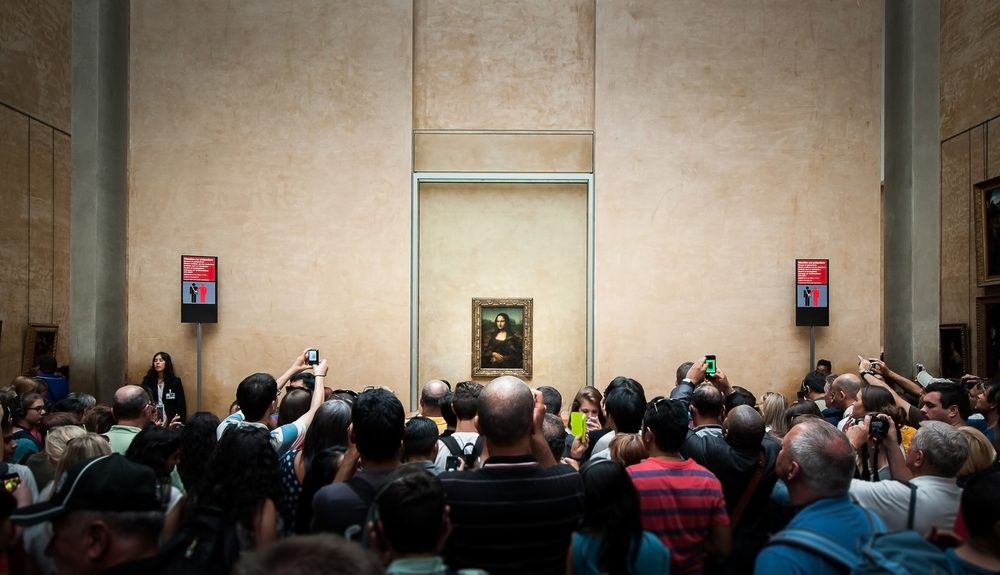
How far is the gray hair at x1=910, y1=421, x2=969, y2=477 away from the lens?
12.2 feet

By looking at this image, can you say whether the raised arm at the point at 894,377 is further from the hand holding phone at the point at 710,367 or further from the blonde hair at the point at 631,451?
the blonde hair at the point at 631,451

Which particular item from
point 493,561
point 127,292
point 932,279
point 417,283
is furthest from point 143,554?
point 932,279

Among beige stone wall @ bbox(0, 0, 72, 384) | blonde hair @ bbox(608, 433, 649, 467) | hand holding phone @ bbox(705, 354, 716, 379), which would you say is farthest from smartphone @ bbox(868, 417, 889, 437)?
beige stone wall @ bbox(0, 0, 72, 384)

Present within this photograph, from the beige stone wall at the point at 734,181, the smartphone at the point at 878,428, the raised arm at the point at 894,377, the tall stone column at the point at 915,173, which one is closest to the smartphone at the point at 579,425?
the smartphone at the point at 878,428

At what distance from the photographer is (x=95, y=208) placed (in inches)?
537

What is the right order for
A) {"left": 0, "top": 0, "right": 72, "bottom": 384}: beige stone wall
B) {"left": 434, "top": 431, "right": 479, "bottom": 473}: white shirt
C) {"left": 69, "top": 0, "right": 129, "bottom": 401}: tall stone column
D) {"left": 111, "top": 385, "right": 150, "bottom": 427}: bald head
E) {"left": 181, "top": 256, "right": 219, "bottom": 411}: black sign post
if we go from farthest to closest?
{"left": 181, "top": 256, "right": 219, "bottom": 411}: black sign post < {"left": 69, "top": 0, "right": 129, "bottom": 401}: tall stone column < {"left": 0, "top": 0, "right": 72, "bottom": 384}: beige stone wall < {"left": 111, "top": 385, "right": 150, "bottom": 427}: bald head < {"left": 434, "top": 431, "right": 479, "bottom": 473}: white shirt

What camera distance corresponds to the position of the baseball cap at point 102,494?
2684mm

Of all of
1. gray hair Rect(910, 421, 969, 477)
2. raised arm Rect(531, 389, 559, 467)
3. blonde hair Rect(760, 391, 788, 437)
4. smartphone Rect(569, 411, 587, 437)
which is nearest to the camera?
raised arm Rect(531, 389, 559, 467)

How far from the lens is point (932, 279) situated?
13922mm

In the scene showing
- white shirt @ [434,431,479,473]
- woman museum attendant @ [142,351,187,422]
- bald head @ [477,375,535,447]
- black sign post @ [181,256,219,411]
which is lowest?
woman museum attendant @ [142,351,187,422]

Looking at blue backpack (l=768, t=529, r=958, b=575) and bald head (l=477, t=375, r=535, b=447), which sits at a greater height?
bald head (l=477, t=375, r=535, b=447)

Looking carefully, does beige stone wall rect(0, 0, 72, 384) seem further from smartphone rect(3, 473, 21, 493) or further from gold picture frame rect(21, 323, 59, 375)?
smartphone rect(3, 473, 21, 493)

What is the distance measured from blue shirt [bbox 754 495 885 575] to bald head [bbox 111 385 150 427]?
14.5ft

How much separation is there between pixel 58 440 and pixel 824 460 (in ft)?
15.2
